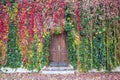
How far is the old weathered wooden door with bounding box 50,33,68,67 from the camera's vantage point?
9703 mm

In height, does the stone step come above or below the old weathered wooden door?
below

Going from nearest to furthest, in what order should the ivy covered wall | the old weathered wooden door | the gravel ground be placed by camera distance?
the gravel ground → the ivy covered wall → the old weathered wooden door

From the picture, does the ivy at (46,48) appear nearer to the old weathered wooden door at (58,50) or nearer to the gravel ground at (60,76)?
Result: the old weathered wooden door at (58,50)

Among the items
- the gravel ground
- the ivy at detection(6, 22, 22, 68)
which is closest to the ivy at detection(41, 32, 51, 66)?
Answer: the gravel ground

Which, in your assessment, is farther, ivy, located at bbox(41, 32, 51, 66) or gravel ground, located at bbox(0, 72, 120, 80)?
ivy, located at bbox(41, 32, 51, 66)

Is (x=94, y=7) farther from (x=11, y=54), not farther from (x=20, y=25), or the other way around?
(x=11, y=54)

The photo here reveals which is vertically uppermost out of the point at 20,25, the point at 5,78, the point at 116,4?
the point at 116,4

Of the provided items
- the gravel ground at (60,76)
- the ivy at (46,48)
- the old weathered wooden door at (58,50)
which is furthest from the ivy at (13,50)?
the old weathered wooden door at (58,50)

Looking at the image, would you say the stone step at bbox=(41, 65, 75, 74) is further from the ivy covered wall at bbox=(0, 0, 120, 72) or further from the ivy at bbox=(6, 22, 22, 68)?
the ivy at bbox=(6, 22, 22, 68)

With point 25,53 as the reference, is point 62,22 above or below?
above

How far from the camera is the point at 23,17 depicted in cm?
941

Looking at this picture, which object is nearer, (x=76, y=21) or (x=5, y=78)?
(x=5, y=78)

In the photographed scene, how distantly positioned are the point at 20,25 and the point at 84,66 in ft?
8.96

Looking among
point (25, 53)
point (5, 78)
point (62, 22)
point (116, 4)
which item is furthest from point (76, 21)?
point (5, 78)
